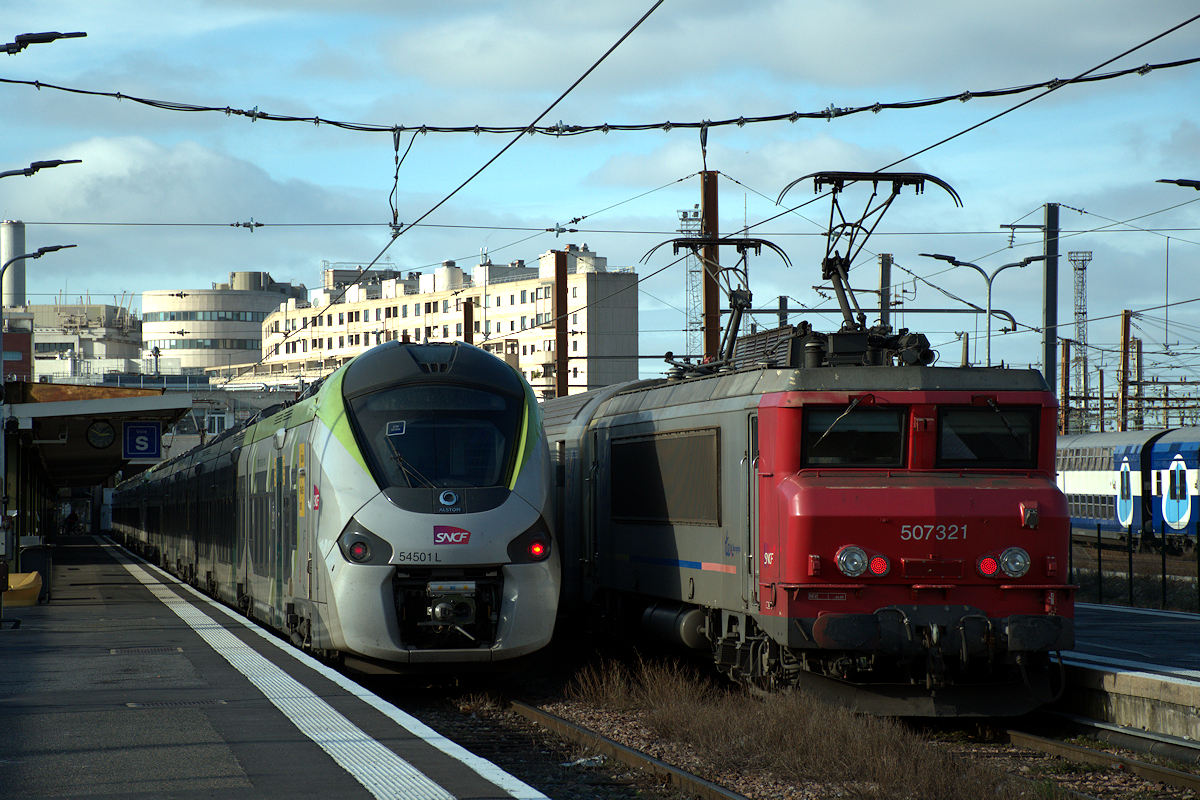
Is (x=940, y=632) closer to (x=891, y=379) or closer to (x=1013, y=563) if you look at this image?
(x=1013, y=563)

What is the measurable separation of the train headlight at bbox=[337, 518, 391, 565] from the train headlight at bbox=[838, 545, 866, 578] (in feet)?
13.3

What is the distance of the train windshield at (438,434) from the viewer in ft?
43.8

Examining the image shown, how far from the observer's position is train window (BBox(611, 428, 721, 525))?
44.5 ft

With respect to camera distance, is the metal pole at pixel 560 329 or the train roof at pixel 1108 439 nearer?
the metal pole at pixel 560 329

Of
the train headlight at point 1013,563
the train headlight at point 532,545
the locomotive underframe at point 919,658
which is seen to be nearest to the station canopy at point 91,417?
A: the train headlight at point 532,545

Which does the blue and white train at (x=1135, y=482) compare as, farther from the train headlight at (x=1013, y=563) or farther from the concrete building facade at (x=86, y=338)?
the concrete building facade at (x=86, y=338)

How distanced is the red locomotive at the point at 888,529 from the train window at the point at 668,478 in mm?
140

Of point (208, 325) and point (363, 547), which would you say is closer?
point (363, 547)

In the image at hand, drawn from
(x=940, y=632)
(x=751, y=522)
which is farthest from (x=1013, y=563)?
(x=751, y=522)

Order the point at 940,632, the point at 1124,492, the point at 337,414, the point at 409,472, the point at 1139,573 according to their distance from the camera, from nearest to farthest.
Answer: the point at 940,632, the point at 409,472, the point at 337,414, the point at 1139,573, the point at 1124,492

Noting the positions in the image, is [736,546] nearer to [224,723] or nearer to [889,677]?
[889,677]

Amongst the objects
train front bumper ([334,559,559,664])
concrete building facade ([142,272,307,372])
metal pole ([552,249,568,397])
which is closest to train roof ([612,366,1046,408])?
train front bumper ([334,559,559,664])

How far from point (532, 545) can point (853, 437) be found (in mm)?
3163

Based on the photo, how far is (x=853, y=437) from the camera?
40.1 ft
